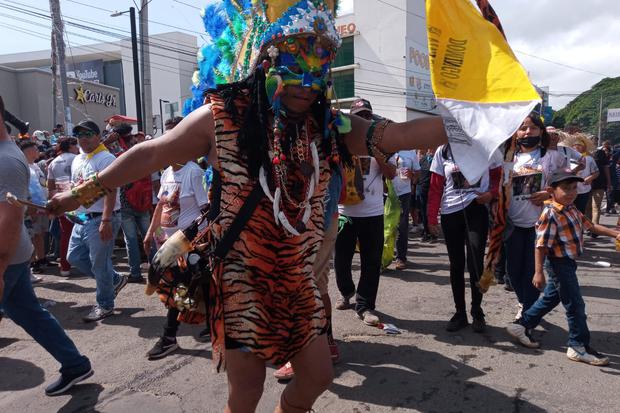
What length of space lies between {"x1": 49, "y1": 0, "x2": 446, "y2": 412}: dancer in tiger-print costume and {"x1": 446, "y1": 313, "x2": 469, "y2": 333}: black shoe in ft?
7.94

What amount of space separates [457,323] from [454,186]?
3.99ft

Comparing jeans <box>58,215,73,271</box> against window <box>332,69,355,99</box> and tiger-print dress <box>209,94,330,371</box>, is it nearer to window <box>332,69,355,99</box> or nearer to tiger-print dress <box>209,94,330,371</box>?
tiger-print dress <box>209,94,330,371</box>

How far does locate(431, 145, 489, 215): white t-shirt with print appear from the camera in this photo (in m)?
4.15

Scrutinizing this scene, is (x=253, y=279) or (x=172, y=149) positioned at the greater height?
(x=172, y=149)

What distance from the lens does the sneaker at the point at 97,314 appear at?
16.0 ft

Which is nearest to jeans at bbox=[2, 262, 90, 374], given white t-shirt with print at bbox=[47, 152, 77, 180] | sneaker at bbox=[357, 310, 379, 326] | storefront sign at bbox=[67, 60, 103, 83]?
sneaker at bbox=[357, 310, 379, 326]

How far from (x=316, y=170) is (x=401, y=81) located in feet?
106

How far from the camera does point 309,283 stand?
2.20 metres

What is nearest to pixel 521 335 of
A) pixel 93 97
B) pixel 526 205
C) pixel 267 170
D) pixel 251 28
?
pixel 526 205

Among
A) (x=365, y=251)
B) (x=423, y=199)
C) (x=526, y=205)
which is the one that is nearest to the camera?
(x=526, y=205)

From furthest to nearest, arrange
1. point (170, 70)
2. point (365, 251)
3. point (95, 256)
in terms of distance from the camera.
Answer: point (170, 70), point (95, 256), point (365, 251)

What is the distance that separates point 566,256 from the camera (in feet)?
11.7

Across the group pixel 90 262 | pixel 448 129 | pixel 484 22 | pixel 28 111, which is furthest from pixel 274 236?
pixel 28 111

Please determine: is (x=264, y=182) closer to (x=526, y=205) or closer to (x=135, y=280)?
(x=526, y=205)
